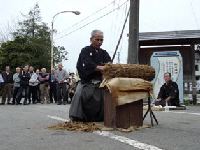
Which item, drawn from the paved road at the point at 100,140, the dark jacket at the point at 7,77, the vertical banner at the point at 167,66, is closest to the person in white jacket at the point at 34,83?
the dark jacket at the point at 7,77

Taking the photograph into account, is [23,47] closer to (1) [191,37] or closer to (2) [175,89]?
(1) [191,37]

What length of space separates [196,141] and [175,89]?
21.5 feet

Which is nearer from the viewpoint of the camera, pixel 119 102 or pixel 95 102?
pixel 119 102

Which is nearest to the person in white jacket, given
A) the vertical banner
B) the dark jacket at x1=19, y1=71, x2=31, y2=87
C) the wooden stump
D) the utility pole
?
the dark jacket at x1=19, y1=71, x2=31, y2=87

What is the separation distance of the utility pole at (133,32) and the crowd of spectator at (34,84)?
3135 millimetres

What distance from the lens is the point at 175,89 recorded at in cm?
1027

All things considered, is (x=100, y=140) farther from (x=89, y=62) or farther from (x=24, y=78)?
(x=24, y=78)

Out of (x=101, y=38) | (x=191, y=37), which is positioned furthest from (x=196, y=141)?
(x=191, y=37)

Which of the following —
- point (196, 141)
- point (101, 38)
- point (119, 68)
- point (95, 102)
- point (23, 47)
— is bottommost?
point (196, 141)

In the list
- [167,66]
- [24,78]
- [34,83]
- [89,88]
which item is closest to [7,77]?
[24,78]

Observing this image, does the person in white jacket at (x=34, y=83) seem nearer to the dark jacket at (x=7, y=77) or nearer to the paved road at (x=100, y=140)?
the dark jacket at (x=7, y=77)

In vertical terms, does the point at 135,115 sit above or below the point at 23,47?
below

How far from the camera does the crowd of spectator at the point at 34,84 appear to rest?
13648 millimetres

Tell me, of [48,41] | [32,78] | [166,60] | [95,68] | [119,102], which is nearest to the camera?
[119,102]
